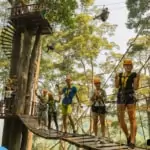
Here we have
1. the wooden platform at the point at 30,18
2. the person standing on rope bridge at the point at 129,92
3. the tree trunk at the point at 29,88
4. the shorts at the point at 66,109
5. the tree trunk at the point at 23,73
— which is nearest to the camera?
the person standing on rope bridge at the point at 129,92

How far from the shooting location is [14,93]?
1012 cm

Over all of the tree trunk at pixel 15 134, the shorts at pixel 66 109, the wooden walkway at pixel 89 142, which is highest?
the shorts at pixel 66 109

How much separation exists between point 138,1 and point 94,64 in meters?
4.41

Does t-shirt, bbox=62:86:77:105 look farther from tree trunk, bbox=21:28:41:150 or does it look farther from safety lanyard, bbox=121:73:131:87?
tree trunk, bbox=21:28:41:150

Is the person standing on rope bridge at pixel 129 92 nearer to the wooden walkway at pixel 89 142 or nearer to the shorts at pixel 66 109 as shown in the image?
the wooden walkway at pixel 89 142

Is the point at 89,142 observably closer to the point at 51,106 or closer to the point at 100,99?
the point at 100,99

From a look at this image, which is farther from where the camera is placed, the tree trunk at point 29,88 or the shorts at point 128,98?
the tree trunk at point 29,88

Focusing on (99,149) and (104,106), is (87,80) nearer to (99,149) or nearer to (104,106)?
(104,106)

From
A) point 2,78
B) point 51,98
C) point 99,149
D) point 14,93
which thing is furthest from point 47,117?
point 2,78

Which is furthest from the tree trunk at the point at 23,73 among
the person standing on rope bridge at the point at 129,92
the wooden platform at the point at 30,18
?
the person standing on rope bridge at the point at 129,92

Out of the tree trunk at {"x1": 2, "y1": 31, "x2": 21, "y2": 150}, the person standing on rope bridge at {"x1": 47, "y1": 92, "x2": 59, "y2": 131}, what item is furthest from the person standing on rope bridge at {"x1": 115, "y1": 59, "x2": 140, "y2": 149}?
the tree trunk at {"x1": 2, "y1": 31, "x2": 21, "y2": 150}

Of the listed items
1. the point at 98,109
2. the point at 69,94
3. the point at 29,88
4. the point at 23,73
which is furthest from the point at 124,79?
the point at 29,88

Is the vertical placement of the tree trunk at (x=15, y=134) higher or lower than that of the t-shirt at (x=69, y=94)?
lower

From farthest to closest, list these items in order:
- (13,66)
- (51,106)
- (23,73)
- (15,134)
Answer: (13,66), (23,73), (15,134), (51,106)
